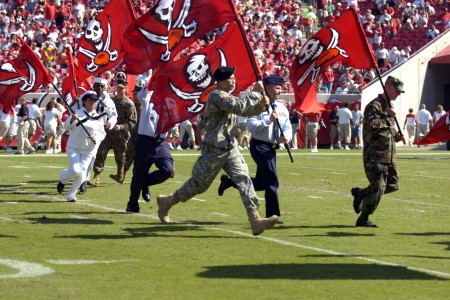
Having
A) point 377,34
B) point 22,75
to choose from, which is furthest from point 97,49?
point 377,34

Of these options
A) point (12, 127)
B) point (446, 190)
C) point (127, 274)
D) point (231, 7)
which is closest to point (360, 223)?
point (231, 7)

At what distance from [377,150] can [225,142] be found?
80.1 inches

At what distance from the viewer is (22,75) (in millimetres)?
21641

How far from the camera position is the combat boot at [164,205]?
13818 mm

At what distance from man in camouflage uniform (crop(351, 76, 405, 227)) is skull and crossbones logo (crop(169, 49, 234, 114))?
8.30 feet

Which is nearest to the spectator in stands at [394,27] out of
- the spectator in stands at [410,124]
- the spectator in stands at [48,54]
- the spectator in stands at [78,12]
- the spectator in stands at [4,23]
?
the spectator in stands at [410,124]

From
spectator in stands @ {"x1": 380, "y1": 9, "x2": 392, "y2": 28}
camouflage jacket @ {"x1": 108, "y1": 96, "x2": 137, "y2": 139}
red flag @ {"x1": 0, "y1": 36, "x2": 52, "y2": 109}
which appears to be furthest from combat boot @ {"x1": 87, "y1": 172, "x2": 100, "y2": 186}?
spectator in stands @ {"x1": 380, "y1": 9, "x2": 392, "y2": 28}

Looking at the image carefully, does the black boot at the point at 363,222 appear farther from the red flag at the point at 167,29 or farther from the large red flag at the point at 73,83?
the large red flag at the point at 73,83

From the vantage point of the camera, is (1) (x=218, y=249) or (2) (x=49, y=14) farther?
(2) (x=49, y=14)

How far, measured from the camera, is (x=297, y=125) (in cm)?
4034

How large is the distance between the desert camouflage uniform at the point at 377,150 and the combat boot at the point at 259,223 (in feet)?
5.74

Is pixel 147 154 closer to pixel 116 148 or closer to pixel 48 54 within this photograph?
pixel 116 148

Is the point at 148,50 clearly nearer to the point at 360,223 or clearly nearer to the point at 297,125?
the point at 360,223

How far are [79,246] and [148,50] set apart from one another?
496 cm
